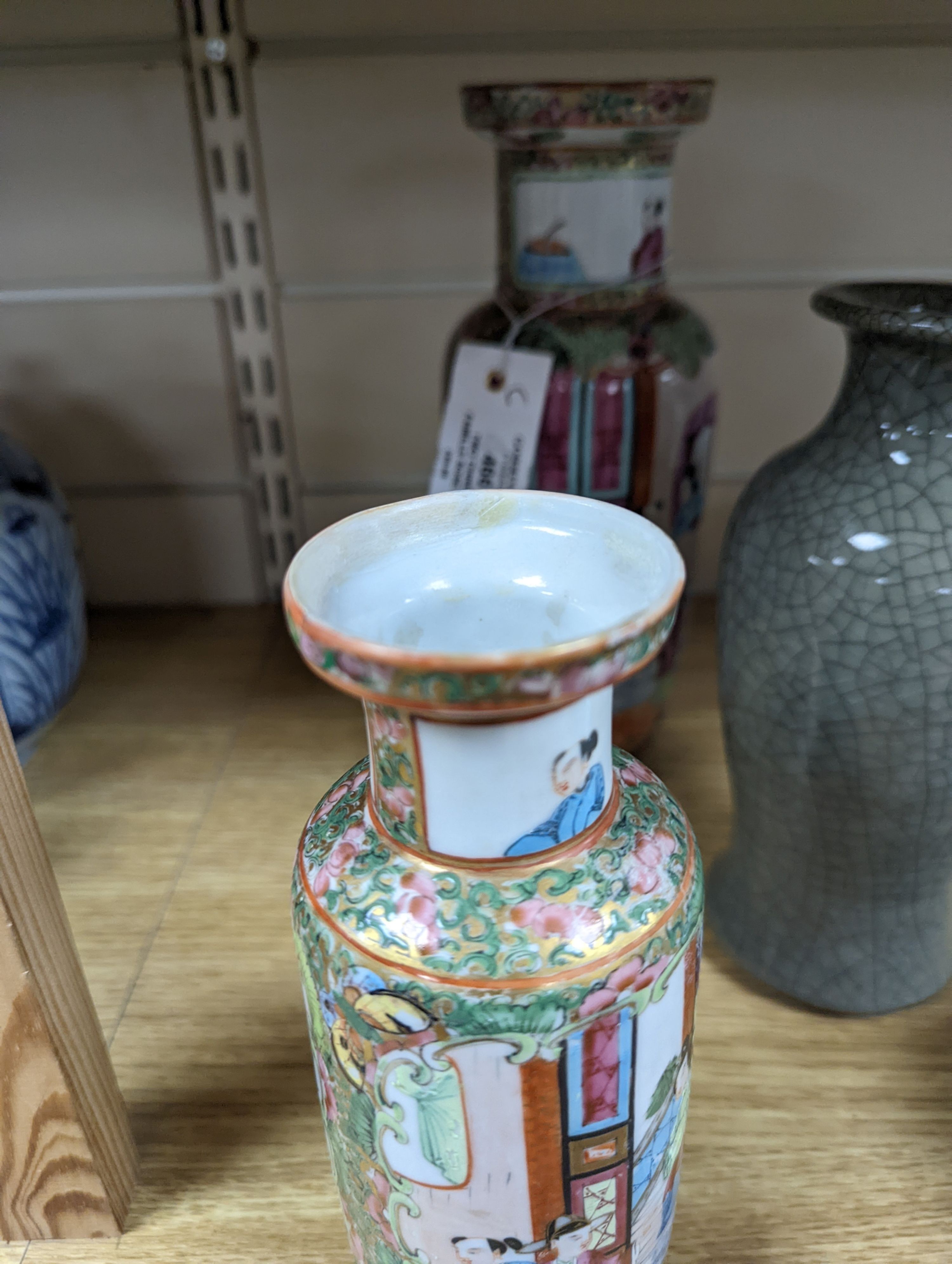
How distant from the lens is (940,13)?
86 cm

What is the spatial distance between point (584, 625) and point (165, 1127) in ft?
1.37

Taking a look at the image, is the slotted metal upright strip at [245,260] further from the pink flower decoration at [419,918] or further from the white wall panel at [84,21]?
the pink flower decoration at [419,918]

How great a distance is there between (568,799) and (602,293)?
45cm

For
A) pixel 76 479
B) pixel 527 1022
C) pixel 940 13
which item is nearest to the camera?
pixel 527 1022

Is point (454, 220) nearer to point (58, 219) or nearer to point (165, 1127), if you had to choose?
point (58, 219)

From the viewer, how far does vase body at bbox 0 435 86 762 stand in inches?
30.1

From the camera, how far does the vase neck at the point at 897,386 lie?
0.54 metres

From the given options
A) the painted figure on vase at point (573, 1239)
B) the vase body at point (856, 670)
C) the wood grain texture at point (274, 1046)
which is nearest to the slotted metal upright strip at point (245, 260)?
the wood grain texture at point (274, 1046)

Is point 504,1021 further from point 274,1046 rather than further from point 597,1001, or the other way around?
point 274,1046

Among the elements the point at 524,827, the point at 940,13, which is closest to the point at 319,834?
the point at 524,827

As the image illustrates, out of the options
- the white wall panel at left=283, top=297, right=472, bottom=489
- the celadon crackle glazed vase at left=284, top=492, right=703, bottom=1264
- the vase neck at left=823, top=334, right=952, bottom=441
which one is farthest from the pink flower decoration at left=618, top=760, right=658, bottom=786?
the white wall panel at left=283, top=297, right=472, bottom=489

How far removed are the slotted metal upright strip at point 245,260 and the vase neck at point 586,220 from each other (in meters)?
0.32

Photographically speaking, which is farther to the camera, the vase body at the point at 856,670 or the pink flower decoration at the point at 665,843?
the vase body at the point at 856,670

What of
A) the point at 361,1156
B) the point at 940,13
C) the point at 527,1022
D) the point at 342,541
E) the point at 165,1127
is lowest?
the point at 165,1127
